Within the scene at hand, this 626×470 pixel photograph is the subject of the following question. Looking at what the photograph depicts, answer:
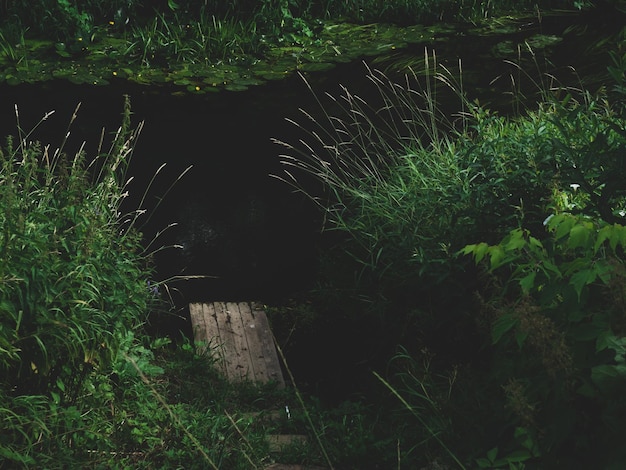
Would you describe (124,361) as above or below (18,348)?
below

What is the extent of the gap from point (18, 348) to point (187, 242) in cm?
304

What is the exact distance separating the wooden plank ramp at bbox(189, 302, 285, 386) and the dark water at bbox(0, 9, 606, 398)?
0.84 feet

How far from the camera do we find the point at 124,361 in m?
4.10

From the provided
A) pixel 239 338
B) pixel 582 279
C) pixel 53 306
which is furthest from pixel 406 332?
pixel 582 279

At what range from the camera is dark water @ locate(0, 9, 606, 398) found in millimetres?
6207

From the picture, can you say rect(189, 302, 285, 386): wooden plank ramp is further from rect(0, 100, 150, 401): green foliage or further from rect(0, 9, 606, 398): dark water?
rect(0, 100, 150, 401): green foliage

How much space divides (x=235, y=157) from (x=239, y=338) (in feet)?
8.55

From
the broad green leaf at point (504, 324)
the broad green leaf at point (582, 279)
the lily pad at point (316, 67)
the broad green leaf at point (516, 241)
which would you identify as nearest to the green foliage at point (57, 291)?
the broad green leaf at point (504, 324)

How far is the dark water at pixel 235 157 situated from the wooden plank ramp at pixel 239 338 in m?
0.26

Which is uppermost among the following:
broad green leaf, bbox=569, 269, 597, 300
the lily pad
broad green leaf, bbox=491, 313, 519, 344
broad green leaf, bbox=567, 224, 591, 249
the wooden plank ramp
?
broad green leaf, bbox=567, 224, 591, 249

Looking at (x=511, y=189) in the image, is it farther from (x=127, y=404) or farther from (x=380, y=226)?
(x=127, y=404)

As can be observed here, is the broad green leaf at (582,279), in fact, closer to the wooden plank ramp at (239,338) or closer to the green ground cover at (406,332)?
the green ground cover at (406,332)

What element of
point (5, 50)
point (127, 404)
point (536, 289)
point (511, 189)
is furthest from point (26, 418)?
point (5, 50)

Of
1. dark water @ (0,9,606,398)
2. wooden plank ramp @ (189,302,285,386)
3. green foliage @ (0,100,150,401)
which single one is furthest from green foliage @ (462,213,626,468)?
dark water @ (0,9,606,398)
